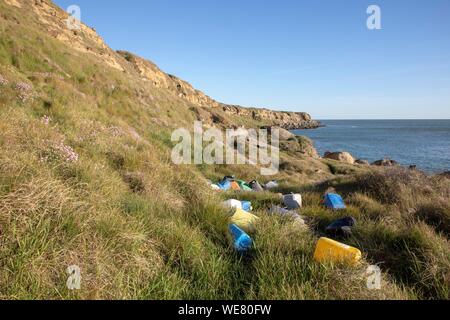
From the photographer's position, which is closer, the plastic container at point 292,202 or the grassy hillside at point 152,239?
the grassy hillside at point 152,239

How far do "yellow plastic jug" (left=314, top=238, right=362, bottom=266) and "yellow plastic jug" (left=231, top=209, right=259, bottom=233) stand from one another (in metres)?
1.13

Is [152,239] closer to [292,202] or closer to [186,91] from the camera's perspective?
[292,202]

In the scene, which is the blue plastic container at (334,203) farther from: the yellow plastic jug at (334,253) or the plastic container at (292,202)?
the yellow plastic jug at (334,253)

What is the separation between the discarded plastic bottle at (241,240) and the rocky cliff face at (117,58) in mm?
24623

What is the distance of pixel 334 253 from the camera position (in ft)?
11.8

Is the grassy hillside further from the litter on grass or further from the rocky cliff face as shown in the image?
the rocky cliff face

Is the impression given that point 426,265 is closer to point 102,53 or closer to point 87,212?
point 87,212

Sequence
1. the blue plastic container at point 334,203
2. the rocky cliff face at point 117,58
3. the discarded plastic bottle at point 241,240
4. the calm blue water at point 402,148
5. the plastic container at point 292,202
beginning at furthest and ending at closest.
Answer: the calm blue water at point 402,148 → the rocky cliff face at point 117,58 → the plastic container at point 292,202 → the blue plastic container at point 334,203 → the discarded plastic bottle at point 241,240

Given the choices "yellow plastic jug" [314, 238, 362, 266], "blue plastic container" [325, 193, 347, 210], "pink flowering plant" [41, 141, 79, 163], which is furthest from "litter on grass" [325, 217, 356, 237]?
"pink flowering plant" [41, 141, 79, 163]

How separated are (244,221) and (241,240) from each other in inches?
30.9

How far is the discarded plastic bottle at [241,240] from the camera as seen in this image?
407cm

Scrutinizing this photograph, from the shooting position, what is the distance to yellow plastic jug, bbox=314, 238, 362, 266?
346cm

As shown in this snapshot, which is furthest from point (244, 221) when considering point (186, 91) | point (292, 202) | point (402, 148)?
point (186, 91)

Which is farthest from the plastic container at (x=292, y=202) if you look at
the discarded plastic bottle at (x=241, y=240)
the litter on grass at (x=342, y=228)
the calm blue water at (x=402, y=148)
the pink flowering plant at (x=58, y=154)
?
the calm blue water at (x=402, y=148)
